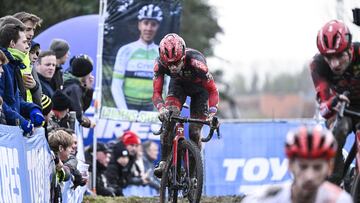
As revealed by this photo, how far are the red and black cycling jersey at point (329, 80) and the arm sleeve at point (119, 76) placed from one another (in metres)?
10.4

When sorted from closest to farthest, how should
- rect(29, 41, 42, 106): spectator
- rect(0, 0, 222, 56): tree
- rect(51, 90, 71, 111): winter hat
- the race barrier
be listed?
1. rect(29, 41, 42, 106): spectator
2. rect(51, 90, 71, 111): winter hat
3. the race barrier
4. rect(0, 0, 222, 56): tree

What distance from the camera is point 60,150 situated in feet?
38.2

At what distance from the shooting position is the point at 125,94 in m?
20.0

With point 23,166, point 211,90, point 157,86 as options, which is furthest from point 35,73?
point 23,166

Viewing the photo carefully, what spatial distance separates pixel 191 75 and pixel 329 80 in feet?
9.75

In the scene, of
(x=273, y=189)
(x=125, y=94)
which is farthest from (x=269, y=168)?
(x=273, y=189)

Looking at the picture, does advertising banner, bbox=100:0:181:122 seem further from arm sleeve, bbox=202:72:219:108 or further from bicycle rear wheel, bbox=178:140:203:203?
bicycle rear wheel, bbox=178:140:203:203

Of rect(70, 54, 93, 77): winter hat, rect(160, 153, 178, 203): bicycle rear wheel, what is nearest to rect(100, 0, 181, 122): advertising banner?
rect(70, 54, 93, 77): winter hat

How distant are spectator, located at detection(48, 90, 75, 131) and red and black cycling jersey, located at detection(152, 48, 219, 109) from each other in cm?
132

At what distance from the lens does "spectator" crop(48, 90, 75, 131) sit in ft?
42.4

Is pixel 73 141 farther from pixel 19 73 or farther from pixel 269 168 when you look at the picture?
pixel 269 168

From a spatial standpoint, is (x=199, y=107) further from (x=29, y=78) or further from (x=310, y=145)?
(x=310, y=145)

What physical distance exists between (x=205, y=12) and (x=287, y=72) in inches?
3227

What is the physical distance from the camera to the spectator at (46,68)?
12.9 metres
